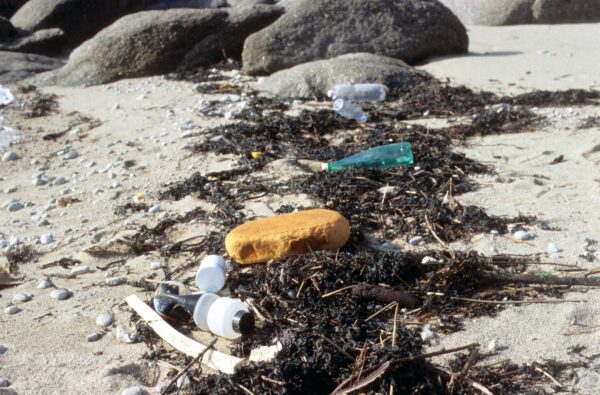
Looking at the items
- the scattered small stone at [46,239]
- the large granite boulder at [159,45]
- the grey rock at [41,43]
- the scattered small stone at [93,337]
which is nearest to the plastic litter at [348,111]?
the scattered small stone at [46,239]

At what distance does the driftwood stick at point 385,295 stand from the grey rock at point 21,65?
6288 mm

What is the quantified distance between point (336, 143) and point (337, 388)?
9.99 feet

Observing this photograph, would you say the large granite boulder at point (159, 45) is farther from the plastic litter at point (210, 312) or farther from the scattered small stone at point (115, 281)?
the plastic litter at point (210, 312)

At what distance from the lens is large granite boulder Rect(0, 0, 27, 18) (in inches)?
496

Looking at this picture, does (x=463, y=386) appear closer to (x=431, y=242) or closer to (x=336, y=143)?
(x=431, y=242)

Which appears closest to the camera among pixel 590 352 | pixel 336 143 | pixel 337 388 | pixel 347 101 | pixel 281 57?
pixel 337 388

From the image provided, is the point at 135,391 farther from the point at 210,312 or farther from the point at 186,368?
the point at 210,312

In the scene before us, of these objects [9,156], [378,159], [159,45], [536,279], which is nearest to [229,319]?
[536,279]

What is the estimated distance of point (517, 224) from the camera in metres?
3.94

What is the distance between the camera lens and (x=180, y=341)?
307 centimetres

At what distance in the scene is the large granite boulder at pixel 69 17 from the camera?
37.5 feet

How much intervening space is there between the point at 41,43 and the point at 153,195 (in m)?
6.69

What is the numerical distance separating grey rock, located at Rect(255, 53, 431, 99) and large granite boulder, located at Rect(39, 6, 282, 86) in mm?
1617

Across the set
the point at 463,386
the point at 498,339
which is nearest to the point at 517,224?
the point at 498,339
